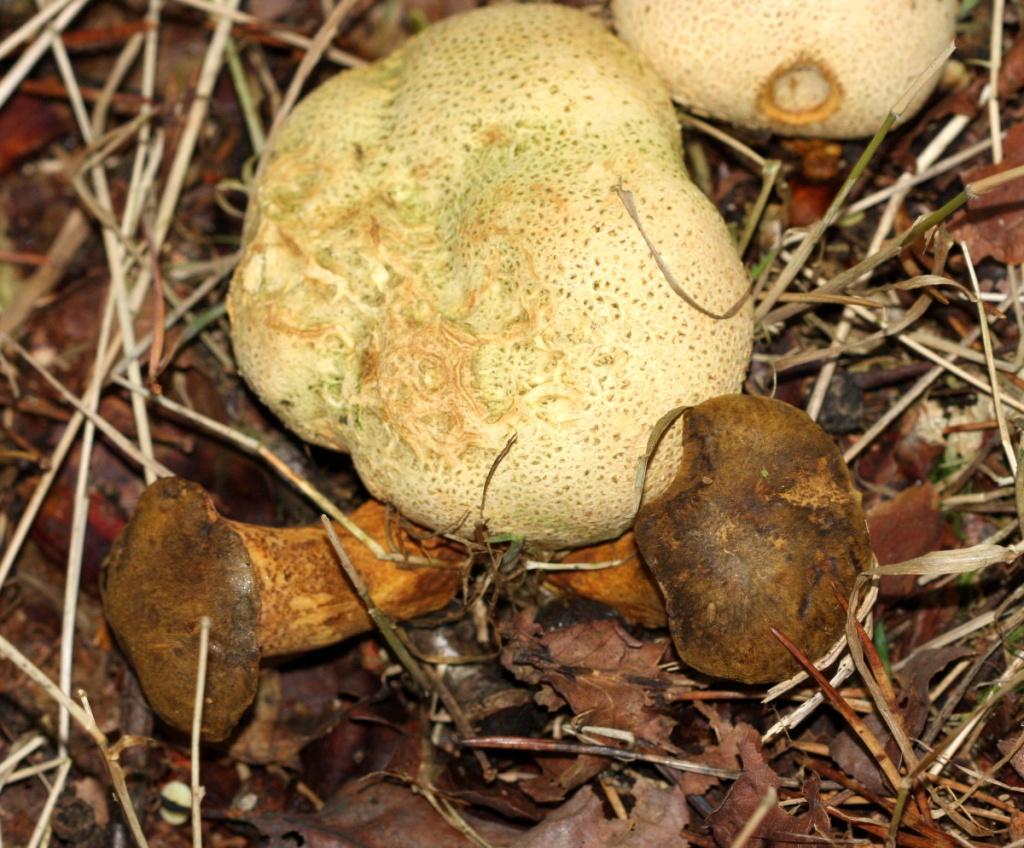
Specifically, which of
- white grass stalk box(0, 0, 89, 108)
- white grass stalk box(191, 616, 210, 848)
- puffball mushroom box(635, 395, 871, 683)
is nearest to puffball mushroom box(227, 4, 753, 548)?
puffball mushroom box(635, 395, 871, 683)

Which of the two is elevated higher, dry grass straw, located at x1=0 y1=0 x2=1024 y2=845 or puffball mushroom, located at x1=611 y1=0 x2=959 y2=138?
puffball mushroom, located at x1=611 y1=0 x2=959 y2=138

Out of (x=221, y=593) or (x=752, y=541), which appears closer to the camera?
(x=752, y=541)

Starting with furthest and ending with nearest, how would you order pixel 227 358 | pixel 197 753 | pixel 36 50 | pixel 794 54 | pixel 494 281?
1. pixel 36 50
2. pixel 227 358
3. pixel 794 54
4. pixel 494 281
5. pixel 197 753

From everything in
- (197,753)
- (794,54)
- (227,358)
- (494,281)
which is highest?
(794,54)

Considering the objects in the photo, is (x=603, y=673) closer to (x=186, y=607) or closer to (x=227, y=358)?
(x=186, y=607)

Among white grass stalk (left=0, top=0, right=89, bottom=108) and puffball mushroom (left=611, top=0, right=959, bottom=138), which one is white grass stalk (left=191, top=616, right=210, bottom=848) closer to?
puffball mushroom (left=611, top=0, right=959, bottom=138)

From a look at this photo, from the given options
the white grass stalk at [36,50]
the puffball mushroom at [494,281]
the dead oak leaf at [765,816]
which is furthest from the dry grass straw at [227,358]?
the puffball mushroom at [494,281]

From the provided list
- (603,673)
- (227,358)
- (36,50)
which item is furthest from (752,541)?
(36,50)
